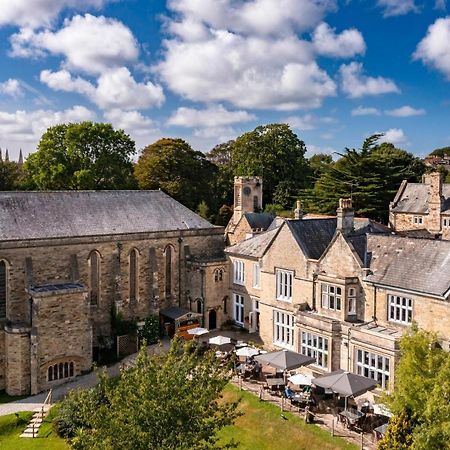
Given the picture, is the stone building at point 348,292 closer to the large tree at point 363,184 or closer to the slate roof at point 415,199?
the slate roof at point 415,199

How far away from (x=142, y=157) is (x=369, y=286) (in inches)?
2152

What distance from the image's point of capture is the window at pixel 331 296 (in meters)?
31.3

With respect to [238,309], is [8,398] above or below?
below

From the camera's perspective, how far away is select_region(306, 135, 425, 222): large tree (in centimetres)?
6788

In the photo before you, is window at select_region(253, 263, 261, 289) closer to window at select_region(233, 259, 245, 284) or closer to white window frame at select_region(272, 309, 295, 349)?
window at select_region(233, 259, 245, 284)

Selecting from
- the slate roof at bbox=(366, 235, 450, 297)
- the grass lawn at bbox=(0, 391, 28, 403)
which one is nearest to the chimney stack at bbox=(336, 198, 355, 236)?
the slate roof at bbox=(366, 235, 450, 297)

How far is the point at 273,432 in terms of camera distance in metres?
25.3

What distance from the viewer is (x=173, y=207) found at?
44094 mm

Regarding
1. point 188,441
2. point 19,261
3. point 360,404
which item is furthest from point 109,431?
point 19,261

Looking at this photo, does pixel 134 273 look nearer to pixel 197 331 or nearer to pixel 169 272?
pixel 169 272

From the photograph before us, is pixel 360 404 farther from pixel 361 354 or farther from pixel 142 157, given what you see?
pixel 142 157

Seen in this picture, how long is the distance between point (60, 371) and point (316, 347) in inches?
661

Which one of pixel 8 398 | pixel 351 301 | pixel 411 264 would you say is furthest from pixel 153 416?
pixel 8 398

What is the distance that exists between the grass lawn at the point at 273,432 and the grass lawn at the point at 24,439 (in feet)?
29.2
